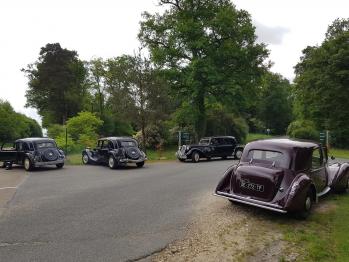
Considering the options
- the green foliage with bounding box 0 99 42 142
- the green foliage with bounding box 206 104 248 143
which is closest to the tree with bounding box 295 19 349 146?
the green foliage with bounding box 206 104 248 143

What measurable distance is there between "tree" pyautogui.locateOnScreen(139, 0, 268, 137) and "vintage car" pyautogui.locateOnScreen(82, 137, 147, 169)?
11.4 meters

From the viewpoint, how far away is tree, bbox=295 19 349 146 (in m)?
40.4

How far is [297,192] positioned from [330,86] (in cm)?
3417

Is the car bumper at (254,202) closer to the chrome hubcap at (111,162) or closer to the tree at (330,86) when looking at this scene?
the chrome hubcap at (111,162)

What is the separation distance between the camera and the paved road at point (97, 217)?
7293mm

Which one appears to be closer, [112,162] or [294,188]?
[294,188]

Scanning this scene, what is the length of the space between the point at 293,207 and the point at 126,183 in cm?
748

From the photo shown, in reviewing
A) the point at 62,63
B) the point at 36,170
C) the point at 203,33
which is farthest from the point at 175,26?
the point at 62,63

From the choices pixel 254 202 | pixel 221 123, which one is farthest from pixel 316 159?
pixel 221 123

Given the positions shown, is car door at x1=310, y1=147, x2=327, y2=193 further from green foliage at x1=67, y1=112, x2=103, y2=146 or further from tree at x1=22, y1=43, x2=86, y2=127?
tree at x1=22, y1=43, x2=86, y2=127

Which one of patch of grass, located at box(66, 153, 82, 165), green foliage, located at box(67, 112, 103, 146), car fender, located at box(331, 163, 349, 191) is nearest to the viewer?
car fender, located at box(331, 163, 349, 191)

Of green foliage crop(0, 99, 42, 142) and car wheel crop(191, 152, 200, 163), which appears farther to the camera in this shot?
green foliage crop(0, 99, 42, 142)

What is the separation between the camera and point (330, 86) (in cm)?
4059

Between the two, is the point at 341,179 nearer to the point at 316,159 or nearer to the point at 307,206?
the point at 316,159
